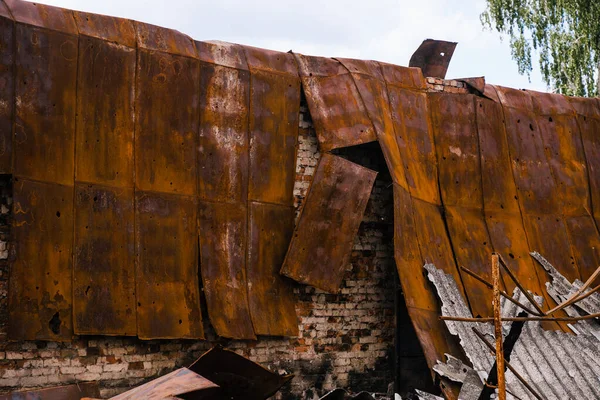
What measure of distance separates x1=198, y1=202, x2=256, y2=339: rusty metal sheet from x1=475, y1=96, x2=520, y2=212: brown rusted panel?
10.1 ft

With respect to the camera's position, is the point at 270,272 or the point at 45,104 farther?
the point at 270,272

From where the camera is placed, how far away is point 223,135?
26.2ft

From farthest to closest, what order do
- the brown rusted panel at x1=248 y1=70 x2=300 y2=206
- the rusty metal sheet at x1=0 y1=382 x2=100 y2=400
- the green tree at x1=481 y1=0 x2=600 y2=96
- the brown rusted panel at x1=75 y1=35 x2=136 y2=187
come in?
the green tree at x1=481 y1=0 x2=600 y2=96
the brown rusted panel at x1=248 y1=70 x2=300 y2=206
the brown rusted panel at x1=75 y1=35 x2=136 y2=187
the rusty metal sheet at x1=0 y1=382 x2=100 y2=400

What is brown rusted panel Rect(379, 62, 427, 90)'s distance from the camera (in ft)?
30.2

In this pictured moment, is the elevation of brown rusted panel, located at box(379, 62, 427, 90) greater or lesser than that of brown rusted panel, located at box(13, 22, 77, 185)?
greater

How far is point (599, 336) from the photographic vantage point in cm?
879

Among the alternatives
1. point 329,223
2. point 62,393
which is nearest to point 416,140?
point 329,223

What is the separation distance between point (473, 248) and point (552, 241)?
1217mm

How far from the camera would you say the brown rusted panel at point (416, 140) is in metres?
8.95

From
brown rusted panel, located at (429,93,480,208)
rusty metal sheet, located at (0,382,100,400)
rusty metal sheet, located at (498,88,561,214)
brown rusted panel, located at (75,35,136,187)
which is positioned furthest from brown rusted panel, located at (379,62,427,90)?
rusty metal sheet, located at (0,382,100,400)

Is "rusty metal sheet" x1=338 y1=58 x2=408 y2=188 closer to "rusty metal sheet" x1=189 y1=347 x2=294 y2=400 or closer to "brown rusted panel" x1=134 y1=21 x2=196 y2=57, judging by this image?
"brown rusted panel" x1=134 y1=21 x2=196 y2=57

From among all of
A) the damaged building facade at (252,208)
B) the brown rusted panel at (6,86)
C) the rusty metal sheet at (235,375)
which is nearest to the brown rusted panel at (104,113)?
the damaged building facade at (252,208)

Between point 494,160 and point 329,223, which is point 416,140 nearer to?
point 494,160

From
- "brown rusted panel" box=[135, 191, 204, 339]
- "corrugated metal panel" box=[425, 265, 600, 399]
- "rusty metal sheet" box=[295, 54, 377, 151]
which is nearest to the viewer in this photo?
"brown rusted panel" box=[135, 191, 204, 339]
